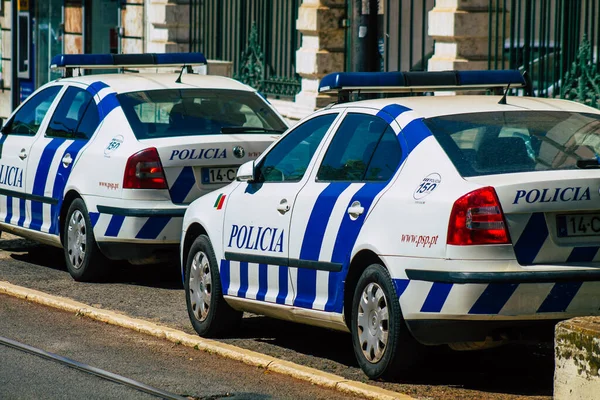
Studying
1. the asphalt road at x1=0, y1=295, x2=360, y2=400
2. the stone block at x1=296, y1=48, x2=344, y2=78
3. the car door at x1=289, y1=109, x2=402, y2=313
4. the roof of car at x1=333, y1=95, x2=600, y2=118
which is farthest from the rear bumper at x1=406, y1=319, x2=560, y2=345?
the stone block at x1=296, y1=48, x2=344, y2=78

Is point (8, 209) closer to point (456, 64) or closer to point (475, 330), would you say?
point (456, 64)

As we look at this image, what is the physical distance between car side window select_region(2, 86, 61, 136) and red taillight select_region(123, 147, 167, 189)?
1976mm

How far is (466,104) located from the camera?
730 centimetres

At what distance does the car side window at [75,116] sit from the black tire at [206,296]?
→ 8.47 feet

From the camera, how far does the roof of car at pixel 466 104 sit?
7.13 meters

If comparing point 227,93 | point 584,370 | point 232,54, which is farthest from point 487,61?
point 584,370

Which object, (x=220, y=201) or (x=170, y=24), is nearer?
(x=220, y=201)

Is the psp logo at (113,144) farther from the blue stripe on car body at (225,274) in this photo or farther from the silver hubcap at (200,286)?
the blue stripe on car body at (225,274)

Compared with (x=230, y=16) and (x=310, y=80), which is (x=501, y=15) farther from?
(x=230, y=16)

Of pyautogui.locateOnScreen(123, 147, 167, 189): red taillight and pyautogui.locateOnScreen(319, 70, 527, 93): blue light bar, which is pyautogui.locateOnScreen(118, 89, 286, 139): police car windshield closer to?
pyautogui.locateOnScreen(123, 147, 167, 189): red taillight

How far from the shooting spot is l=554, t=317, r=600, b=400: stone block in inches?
232

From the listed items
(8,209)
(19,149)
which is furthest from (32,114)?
(8,209)

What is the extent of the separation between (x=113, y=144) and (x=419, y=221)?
176 inches

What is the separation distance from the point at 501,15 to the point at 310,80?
→ 393 cm
